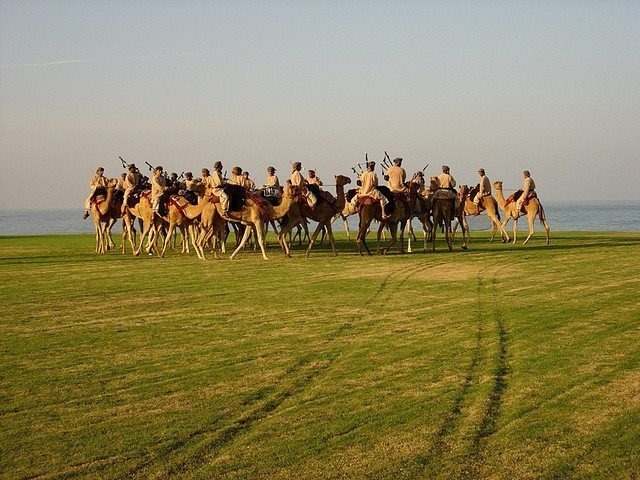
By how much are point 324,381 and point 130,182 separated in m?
20.6

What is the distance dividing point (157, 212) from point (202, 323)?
13.3 metres

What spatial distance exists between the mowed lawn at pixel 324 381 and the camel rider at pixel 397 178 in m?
8.47

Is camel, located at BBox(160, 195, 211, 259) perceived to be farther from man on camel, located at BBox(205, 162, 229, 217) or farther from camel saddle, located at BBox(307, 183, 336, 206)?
camel saddle, located at BBox(307, 183, 336, 206)

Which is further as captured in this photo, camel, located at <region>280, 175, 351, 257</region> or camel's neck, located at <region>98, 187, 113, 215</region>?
camel's neck, located at <region>98, 187, 113, 215</region>

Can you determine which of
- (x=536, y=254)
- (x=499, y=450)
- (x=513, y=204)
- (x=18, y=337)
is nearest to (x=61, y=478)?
(x=499, y=450)

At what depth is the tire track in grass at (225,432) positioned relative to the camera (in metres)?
5.91

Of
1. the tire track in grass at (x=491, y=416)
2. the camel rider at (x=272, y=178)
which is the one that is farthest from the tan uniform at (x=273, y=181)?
the tire track in grass at (x=491, y=416)

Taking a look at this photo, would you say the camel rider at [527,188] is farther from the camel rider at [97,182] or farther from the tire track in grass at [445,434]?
the tire track in grass at [445,434]

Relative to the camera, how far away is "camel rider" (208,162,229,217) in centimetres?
2228

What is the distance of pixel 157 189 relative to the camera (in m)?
24.8

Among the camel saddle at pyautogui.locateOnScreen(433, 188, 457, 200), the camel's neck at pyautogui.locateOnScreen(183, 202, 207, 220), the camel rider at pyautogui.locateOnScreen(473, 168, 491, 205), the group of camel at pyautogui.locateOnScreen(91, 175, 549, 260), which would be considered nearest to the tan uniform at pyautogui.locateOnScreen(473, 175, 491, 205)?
the camel rider at pyautogui.locateOnScreen(473, 168, 491, 205)

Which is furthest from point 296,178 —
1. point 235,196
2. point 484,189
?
point 484,189

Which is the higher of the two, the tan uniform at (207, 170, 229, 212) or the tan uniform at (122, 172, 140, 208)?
the tan uniform at (122, 172, 140, 208)

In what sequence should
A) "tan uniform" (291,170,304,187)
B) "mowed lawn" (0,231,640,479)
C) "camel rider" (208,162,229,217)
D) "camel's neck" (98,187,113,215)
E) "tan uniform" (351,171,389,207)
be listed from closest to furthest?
"mowed lawn" (0,231,640,479)
"camel rider" (208,162,229,217)
"tan uniform" (351,171,389,207)
"tan uniform" (291,170,304,187)
"camel's neck" (98,187,113,215)
